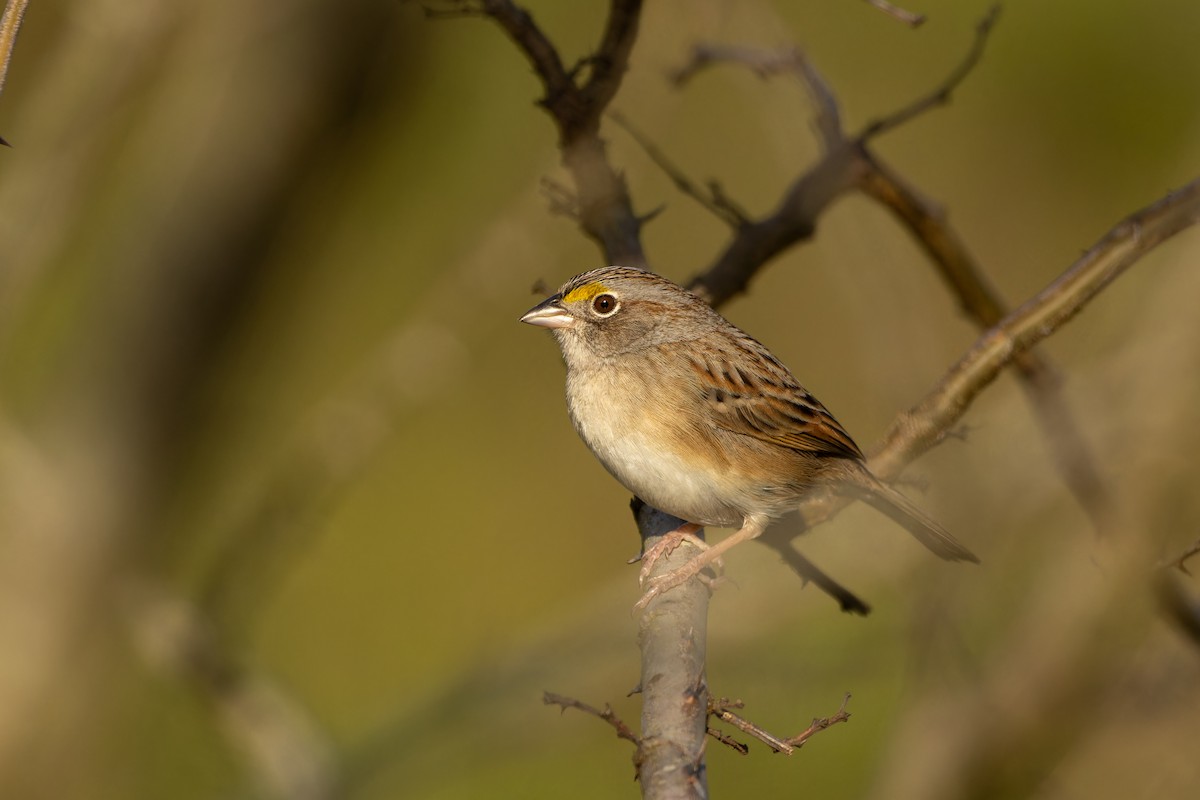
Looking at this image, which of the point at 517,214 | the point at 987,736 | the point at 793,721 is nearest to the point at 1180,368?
the point at 987,736

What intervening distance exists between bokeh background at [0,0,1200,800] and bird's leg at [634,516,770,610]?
562mm

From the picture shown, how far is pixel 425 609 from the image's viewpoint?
8.37 m

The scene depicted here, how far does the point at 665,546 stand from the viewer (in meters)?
3.61

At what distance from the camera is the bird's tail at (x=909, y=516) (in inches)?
144

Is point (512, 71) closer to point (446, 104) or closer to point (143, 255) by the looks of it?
point (446, 104)

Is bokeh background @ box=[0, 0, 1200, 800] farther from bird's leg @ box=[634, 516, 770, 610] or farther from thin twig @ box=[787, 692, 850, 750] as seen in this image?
thin twig @ box=[787, 692, 850, 750]

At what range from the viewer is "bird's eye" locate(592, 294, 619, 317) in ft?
13.6

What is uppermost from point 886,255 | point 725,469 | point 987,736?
point 886,255

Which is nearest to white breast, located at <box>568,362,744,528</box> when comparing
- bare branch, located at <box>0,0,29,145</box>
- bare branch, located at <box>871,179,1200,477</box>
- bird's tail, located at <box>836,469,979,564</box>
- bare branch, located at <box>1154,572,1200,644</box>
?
bird's tail, located at <box>836,469,979,564</box>

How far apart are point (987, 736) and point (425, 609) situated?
5203 millimetres

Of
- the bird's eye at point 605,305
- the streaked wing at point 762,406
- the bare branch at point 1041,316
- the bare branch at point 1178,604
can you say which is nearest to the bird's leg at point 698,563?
the streaked wing at point 762,406

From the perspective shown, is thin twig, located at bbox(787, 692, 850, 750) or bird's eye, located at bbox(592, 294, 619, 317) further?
bird's eye, located at bbox(592, 294, 619, 317)

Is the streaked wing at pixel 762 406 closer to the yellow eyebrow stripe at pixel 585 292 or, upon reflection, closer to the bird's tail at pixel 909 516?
the bird's tail at pixel 909 516

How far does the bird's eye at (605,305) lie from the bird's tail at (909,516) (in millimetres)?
908
